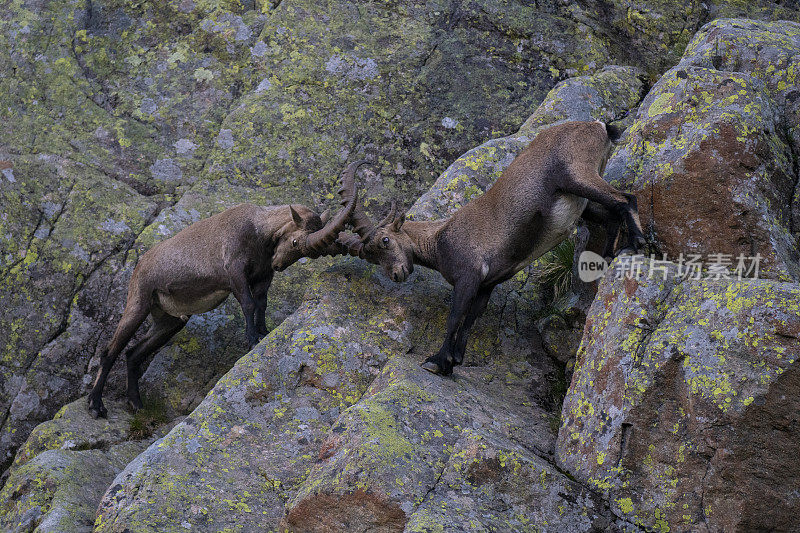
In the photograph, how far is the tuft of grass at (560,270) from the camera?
8.79 m

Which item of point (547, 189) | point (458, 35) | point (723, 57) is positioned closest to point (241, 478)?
point (547, 189)

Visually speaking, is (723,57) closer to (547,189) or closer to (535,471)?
(547,189)

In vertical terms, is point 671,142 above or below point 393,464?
A: above

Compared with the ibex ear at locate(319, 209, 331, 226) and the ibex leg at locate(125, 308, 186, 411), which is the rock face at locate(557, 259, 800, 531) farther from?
the ibex leg at locate(125, 308, 186, 411)

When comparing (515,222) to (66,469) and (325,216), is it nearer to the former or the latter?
(325,216)

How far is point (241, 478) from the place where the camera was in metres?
6.72

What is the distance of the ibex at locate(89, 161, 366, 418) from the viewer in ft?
29.5

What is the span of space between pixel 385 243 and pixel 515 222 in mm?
1506

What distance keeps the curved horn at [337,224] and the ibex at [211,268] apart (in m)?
0.01

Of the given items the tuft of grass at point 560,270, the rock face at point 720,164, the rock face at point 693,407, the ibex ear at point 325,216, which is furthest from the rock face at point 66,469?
the rock face at point 720,164

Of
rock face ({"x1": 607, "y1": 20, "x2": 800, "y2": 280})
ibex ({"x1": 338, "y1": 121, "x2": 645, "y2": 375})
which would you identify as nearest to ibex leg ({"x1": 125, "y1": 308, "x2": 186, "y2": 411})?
ibex ({"x1": 338, "y1": 121, "x2": 645, "y2": 375})

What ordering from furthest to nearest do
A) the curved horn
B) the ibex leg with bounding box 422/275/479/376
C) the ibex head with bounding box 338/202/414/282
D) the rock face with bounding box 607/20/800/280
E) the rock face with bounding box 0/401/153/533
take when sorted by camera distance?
1. the curved horn
2. the ibex head with bounding box 338/202/414/282
3. the ibex leg with bounding box 422/275/479/376
4. the rock face with bounding box 607/20/800/280
5. the rock face with bounding box 0/401/153/533

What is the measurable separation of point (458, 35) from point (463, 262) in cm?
510

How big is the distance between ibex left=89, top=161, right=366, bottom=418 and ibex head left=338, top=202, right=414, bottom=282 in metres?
0.21
